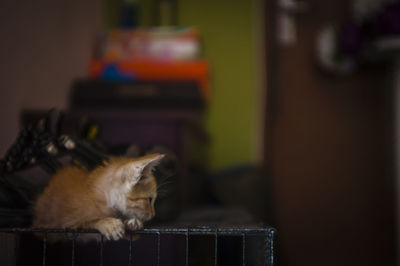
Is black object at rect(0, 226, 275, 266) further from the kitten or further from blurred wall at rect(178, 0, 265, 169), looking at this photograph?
blurred wall at rect(178, 0, 265, 169)

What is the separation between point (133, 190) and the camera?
727 millimetres

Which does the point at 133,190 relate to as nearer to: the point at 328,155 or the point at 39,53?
the point at 39,53

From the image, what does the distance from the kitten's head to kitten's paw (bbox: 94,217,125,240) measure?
3.1 inches

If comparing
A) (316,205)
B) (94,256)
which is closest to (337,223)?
(316,205)

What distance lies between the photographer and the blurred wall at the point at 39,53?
3.27 ft

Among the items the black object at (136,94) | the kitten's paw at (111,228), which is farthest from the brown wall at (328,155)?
the kitten's paw at (111,228)

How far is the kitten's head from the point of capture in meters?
0.70

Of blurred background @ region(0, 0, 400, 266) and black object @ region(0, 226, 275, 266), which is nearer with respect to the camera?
black object @ region(0, 226, 275, 266)

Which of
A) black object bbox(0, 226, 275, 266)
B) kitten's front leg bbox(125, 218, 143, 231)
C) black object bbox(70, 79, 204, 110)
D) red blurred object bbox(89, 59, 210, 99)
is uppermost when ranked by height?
red blurred object bbox(89, 59, 210, 99)

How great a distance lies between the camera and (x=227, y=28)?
189cm

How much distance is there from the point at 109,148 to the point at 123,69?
0.60 metres

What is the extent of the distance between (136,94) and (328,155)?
1.04 metres

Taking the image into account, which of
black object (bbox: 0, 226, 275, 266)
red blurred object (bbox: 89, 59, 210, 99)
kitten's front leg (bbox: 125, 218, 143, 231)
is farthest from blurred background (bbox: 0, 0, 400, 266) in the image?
kitten's front leg (bbox: 125, 218, 143, 231)

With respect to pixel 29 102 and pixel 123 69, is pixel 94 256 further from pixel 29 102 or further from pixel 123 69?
pixel 123 69
